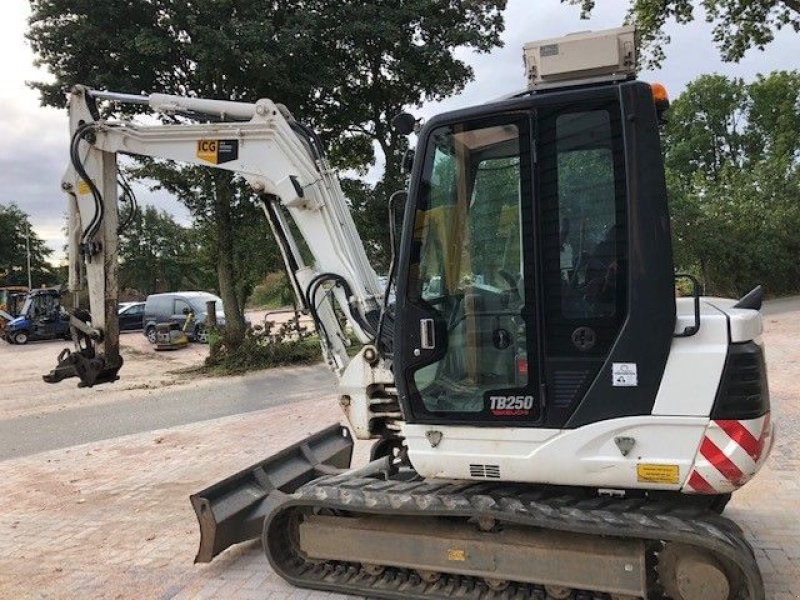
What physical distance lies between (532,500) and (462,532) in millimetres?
435

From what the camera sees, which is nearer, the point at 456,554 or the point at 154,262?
the point at 456,554

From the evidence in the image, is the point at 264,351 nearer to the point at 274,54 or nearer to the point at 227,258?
the point at 227,258

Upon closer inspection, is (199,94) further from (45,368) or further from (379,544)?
(379,544)

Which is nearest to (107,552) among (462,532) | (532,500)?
(462,532)

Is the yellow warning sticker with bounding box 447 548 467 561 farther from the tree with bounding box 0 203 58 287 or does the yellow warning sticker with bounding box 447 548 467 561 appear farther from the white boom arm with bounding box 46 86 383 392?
the tree with bounding box 0 203 58 287

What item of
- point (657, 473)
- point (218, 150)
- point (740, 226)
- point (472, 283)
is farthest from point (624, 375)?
Result: point (740, 226)

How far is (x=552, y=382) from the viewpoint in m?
3.46

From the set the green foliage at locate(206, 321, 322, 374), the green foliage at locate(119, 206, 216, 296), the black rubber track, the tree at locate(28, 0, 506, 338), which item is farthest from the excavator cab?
the green foliage at locate(119, 206, 216, 296)

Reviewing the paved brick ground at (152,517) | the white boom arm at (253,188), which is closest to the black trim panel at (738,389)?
the paved brick ground at (152,517)

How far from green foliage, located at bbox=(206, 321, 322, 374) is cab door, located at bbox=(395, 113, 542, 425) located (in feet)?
40.3

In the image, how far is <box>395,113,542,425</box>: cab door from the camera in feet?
11.6

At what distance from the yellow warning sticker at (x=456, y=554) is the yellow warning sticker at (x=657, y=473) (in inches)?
40.2

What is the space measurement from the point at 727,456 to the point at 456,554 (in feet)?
4.88

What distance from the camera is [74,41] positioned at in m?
14.4
